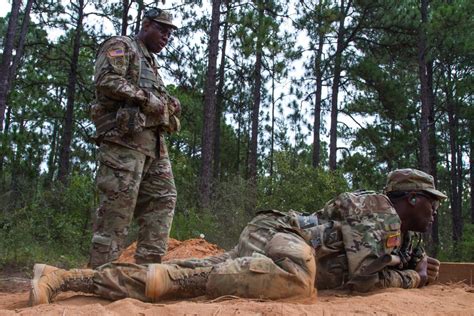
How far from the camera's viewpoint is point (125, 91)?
3.93 metres

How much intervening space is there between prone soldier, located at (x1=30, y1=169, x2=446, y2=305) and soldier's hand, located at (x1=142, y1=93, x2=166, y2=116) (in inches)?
44.7

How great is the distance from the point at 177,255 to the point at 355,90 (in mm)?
13780

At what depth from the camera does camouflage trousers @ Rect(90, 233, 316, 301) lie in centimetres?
283

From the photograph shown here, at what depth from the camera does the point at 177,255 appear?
638cm

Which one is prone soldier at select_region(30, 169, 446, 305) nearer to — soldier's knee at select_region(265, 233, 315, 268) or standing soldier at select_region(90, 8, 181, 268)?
soldier's knee at select_region(265, 233, 315, 268)

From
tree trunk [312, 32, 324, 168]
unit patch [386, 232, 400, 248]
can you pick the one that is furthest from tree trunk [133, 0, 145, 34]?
unit patch [386, 232, 400, 248]

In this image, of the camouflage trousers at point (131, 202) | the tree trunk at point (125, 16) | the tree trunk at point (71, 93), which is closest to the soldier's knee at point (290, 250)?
A: the camouflage trousers at point (131, 202)

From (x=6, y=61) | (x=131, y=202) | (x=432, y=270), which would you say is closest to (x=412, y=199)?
(x=432, y=270)

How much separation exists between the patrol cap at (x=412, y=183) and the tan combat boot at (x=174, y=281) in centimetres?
153

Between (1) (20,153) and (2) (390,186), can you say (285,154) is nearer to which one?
(1) (20,153)

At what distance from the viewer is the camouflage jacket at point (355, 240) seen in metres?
3.33

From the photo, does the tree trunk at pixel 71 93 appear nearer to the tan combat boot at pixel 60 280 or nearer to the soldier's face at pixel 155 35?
the soldier's face at pixel 155 35

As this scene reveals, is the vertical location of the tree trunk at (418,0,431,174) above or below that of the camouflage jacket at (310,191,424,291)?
above

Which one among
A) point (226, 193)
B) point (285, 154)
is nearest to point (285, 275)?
point (226, 193)
